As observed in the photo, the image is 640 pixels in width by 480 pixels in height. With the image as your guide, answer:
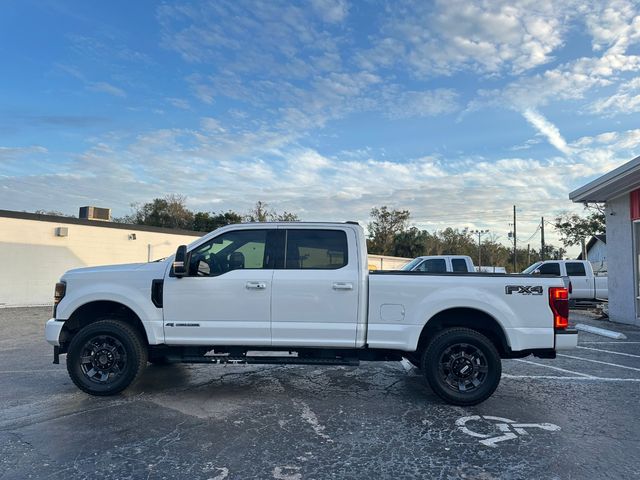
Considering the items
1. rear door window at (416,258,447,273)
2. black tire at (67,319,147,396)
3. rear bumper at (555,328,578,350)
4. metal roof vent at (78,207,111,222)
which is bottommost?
black tire at (67,319,147,396)

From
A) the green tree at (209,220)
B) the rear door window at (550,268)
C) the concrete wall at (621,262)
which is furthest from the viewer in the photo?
the green tree at (209,220)

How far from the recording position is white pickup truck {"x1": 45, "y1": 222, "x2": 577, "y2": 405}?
17.6ft

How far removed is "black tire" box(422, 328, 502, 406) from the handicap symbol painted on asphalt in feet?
1.07

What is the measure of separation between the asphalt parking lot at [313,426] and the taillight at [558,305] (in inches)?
39.5

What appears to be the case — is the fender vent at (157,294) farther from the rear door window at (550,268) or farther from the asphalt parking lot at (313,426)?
the rear door window at (550,268)

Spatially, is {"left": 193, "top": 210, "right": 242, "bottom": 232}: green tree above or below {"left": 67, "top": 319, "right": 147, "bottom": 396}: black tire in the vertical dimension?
above

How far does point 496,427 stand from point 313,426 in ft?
6.14

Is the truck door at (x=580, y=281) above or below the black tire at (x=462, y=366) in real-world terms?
above

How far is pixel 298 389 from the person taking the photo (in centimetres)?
612

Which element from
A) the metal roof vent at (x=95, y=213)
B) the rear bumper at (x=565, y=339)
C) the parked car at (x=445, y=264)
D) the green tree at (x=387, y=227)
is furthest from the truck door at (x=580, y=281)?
the green tree at (x=387, y=227)

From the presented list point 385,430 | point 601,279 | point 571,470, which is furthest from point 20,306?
point 601,279

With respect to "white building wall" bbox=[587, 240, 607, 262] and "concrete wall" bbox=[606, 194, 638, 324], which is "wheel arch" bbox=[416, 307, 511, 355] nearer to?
"concrete wall" bbox=[606, 194, 638, 324]

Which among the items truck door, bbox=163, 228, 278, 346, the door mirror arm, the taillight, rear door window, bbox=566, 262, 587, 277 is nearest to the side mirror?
the door mirror arm

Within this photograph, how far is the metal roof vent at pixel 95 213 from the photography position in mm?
20969
